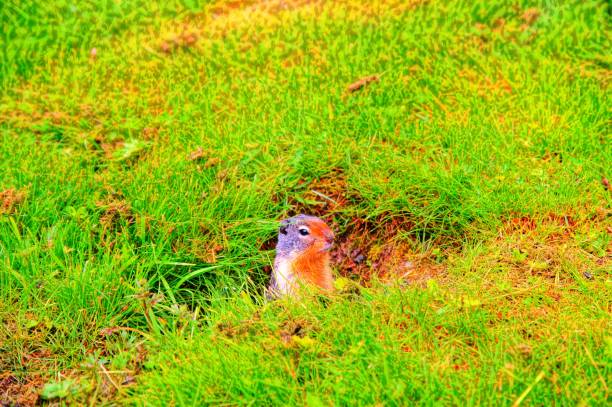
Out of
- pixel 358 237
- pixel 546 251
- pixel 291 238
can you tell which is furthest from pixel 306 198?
pixel 546 251

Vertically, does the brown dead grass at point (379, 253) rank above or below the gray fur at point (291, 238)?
below

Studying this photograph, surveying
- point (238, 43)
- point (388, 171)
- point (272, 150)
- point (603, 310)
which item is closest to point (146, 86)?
point (238, 43)

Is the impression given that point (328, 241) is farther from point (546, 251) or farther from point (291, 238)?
point (546, 251)

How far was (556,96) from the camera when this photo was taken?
4.96 meters

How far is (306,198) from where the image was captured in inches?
186

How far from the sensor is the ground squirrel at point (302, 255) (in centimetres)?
416

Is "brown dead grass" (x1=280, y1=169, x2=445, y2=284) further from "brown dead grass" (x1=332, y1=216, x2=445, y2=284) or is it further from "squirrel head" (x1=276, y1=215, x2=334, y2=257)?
"squirrel head" (x1=276, y1=215, x2=334, y2=257)

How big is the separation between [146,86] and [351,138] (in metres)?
1.57

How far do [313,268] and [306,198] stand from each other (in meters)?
0.62

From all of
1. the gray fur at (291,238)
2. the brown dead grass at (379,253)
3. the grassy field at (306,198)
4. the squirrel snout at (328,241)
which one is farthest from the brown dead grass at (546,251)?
the gray fur at (291,238)

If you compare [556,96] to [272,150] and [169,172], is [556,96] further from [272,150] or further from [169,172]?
[169,172]

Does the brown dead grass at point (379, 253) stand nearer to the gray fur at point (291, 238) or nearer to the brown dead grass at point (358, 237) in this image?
the brown dead grass at point (358, 237)

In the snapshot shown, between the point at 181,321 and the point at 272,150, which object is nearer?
the point at 181,321

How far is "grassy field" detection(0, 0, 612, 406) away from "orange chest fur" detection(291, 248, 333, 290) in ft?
0.99
